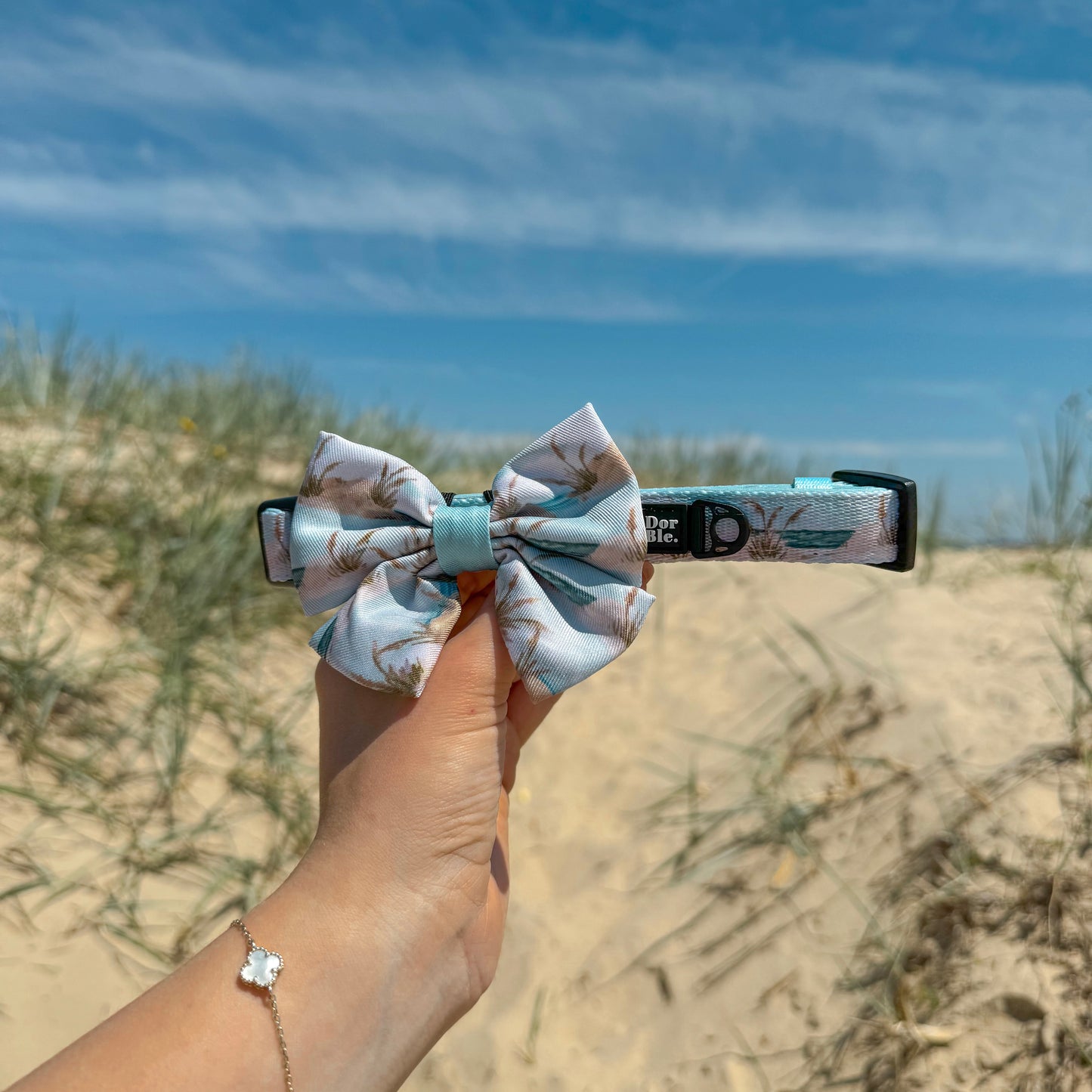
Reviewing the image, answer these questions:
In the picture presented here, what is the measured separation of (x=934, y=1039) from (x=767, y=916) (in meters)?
0.51

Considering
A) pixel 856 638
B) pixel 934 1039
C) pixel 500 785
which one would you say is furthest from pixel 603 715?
pixel 500 785

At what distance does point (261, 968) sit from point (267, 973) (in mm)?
11

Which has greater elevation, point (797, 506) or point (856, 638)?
point (797, 506)

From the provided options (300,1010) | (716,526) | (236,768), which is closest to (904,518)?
(716,526)

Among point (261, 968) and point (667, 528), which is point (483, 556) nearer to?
point (667, 528)

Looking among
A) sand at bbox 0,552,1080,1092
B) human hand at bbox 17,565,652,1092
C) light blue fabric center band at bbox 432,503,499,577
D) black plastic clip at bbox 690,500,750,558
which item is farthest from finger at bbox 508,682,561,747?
sand at bbox 0,552,1080,1092

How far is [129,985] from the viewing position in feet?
7.09

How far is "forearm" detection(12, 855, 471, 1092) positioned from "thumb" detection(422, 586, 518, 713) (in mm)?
322

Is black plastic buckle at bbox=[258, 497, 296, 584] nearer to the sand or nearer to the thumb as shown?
the thumb

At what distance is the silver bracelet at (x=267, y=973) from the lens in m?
1.20

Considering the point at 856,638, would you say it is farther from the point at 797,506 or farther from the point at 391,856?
the point at 391,856

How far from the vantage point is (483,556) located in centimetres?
136

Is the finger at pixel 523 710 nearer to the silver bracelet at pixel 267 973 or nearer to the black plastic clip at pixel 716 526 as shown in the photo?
the black plastic clip at pixel 716 526

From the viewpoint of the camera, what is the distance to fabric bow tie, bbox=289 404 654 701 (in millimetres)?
1295
